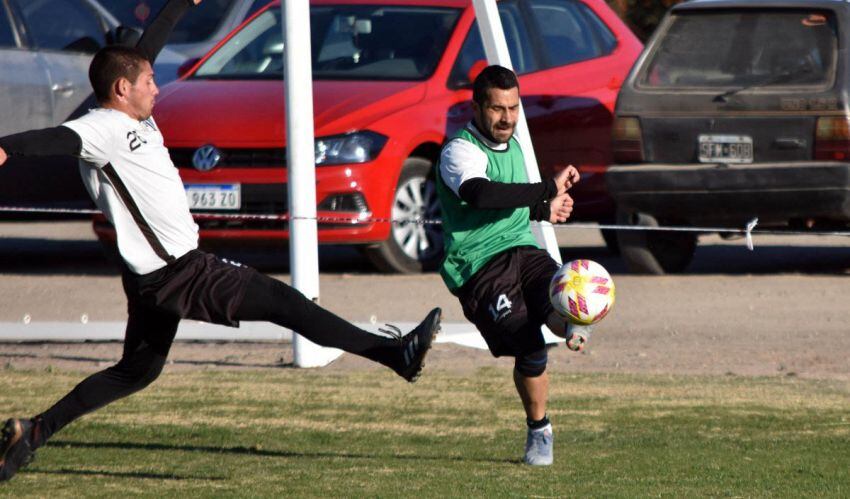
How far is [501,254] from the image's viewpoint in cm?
695

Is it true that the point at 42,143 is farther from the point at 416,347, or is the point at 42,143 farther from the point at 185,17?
the point at 185,17

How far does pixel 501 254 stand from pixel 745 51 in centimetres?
580

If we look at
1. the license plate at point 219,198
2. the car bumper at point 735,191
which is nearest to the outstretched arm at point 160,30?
the license plate at point 219,198

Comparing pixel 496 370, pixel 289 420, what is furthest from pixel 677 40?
pixel 289 420

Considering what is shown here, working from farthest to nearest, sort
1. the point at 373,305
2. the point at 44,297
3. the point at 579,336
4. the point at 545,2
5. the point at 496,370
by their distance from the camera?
1. the point at 545,2
2. the point at 44,297
3. the point at 373,305
4. the point at 496,370
5. the point at 579,336

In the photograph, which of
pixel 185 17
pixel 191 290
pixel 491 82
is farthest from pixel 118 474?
pixel 185 17

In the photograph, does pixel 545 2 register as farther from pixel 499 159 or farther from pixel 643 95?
pixel 499 159

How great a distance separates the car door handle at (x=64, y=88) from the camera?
42.9 feet

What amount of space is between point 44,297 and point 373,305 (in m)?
2.34

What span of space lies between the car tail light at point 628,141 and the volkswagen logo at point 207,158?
2.70 meters

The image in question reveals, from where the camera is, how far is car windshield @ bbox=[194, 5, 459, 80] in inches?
513

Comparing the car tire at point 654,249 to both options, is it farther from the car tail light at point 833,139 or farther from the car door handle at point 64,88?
the car door handle at point 64,88

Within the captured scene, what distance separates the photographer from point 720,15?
1230cm

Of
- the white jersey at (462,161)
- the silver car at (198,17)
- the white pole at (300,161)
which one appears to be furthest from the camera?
the silver car at (198,17)
